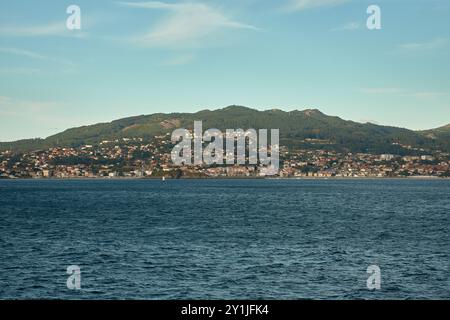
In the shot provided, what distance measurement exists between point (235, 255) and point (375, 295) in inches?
621

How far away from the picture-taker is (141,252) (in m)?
47.8

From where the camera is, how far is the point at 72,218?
8344cm

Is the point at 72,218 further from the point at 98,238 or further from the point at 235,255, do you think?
the point at 235,255

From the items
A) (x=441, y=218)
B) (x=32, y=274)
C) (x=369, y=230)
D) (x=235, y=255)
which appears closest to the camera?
(x=32, y=274)

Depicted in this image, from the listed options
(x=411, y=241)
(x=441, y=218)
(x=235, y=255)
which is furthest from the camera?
(x=441, y=218)
